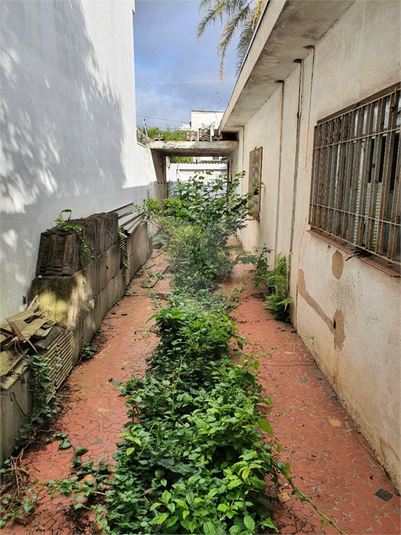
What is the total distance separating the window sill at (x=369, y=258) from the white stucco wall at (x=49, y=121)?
295 cm

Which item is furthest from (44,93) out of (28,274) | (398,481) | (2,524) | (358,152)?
(398,481)

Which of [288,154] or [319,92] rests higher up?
[319,92]

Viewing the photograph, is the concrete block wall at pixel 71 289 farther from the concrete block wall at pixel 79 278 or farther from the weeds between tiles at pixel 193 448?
the weeds between tiles at pixel 193 448

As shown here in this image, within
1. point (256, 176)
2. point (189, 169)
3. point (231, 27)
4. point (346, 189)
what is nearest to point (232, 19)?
point (231, 27)

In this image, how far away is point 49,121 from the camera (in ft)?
13.4

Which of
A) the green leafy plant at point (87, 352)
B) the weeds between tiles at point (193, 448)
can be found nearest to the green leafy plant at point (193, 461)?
the weeds between tiles at point (193, 448)

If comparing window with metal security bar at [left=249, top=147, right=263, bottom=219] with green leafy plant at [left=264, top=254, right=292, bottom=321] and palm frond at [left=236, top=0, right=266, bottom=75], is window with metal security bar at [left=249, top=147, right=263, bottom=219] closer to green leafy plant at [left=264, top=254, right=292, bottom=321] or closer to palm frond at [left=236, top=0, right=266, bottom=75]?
green leafy plant at [left=264, top=254, right=292, bottom=321]

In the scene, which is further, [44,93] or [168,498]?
[44,93]

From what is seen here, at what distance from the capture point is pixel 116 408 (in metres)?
3.29

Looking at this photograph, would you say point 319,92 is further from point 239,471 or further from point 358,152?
point 239,471

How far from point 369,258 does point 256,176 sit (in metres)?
5.91

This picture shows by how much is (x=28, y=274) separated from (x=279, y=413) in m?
2.70

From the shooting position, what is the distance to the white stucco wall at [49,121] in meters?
3.23

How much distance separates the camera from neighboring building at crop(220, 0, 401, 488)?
249cm
